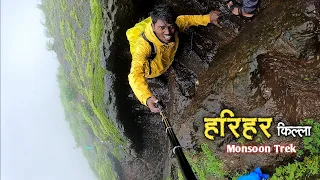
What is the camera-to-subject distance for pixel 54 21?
10312mm

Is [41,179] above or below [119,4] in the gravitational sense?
below

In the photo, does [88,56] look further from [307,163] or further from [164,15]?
[307,163]

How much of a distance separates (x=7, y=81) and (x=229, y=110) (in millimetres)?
30590

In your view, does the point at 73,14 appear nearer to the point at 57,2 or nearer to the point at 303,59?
the point at 57,2

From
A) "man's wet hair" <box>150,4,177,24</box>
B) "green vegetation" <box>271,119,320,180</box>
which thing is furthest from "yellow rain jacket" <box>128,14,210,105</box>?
"green vegetation" <box>271,119,320,180</box>

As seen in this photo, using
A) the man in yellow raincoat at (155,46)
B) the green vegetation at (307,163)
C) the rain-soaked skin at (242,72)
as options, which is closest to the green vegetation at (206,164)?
the rain-soaked skin at (242,72)

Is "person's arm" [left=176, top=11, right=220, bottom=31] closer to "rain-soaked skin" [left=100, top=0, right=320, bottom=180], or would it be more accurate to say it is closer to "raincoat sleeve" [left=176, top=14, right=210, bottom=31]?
"raincoat sleeve" [left=176, top=14, right=210, bottom=31]

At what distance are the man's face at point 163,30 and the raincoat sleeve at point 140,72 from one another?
240 millimetres

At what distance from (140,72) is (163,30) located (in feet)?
2.38

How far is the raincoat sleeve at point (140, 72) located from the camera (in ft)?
16.7

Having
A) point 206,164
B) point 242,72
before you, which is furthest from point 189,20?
point 206,164

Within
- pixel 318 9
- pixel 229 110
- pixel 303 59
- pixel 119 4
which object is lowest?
pixel 229 110

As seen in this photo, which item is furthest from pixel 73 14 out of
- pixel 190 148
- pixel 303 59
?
pixel 303 59

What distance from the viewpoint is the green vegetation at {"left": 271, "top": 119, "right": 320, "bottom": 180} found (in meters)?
5.76
